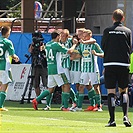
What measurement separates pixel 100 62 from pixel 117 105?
2.71 meters

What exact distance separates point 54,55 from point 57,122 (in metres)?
4.55

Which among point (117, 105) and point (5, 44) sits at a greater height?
point (5, 44)

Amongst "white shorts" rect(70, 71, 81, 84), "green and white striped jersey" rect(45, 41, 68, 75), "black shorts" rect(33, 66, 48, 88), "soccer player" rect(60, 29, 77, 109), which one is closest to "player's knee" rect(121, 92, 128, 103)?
"green and white striped jersey" rect(45, 41, 68, 75)

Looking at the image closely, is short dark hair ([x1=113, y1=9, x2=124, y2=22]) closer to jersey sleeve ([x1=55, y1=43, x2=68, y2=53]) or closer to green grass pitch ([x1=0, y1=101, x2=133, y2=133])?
green grass pitch ([x1=0, y1=101, x2=133, y2=133])

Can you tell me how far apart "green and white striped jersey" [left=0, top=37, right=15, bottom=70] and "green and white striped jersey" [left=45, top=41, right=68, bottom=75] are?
1.03 meters

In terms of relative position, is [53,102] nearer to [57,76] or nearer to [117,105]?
[117,105]

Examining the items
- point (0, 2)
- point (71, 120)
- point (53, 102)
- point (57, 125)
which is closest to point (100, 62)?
point (53, 102)

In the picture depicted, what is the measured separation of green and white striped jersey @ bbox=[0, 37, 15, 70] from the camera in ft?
64.1

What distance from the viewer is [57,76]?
2022 cm

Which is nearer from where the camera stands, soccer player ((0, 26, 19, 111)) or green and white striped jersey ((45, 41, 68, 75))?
soccer player ((0, 26, 19, 111))

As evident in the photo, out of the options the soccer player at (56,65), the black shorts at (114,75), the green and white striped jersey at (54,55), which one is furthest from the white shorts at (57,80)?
the black shorts at (114,75)

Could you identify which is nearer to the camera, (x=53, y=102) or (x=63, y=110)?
(x=63, y=110)

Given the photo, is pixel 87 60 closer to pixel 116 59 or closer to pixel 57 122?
pixel 57 122

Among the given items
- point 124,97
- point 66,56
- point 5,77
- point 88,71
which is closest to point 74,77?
point 88,71
